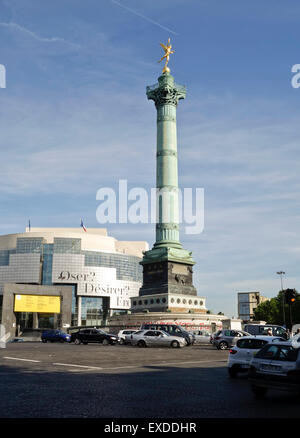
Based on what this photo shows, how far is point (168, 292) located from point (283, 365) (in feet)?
174

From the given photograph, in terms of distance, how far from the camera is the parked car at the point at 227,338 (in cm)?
3525

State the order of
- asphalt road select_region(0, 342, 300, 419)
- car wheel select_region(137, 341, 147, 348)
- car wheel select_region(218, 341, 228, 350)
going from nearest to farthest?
1. asphalt road select_region(0, 342, 300, 419)
2. car wheel select_region(218, 341, 228, 350)
3. car wheel select_region(137, 341, 147, 348)

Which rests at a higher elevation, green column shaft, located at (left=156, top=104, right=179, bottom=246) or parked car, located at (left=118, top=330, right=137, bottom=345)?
green column shaft, located at (left=156, top=104, right=179, bottom=246)

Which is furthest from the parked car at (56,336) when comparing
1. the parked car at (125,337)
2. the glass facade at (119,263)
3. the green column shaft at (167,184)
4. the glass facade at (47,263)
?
the glass facade at (119,263)

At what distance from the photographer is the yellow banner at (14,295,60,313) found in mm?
79125

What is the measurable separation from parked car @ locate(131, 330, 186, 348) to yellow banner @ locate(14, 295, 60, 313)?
148 ft

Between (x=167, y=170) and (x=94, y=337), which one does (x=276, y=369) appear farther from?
(x=167, y=170)

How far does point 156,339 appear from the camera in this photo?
37.6m

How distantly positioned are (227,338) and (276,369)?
Answer: 80.5ft

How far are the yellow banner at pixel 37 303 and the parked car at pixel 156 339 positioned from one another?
148ft

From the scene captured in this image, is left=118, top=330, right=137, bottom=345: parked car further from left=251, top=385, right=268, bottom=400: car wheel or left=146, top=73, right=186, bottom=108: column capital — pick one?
left=146, top=73, right=186, bottom=108: column capital

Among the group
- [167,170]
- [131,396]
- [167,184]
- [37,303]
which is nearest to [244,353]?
[131,396]

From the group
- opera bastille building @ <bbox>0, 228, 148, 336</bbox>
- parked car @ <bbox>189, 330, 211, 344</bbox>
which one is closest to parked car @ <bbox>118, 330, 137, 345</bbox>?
parked car @ <bbox>189, 330, 211, 344</bbox>
